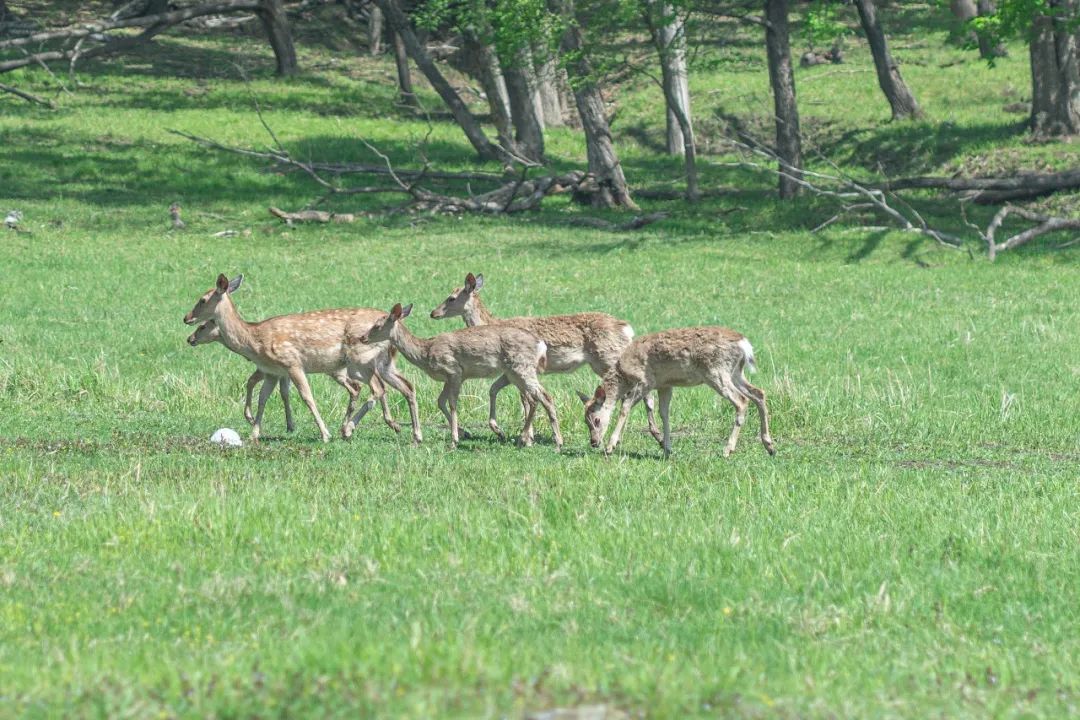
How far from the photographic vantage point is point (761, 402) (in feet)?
42.6

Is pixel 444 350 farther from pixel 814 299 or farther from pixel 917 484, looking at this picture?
pixel 814 299

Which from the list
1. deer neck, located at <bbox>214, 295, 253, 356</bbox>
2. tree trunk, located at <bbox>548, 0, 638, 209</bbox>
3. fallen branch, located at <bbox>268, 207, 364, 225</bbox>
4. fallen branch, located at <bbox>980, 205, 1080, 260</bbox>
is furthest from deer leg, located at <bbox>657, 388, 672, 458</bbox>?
tree trunk, located at <bbox>548, 0, 638, 209</bbox>

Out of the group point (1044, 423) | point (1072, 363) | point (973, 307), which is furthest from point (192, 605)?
point (973, 307)

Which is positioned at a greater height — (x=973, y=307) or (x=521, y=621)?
(x=521, y=621)

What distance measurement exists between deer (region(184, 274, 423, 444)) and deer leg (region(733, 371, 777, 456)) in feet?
9.04

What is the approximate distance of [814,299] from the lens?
2275 cm

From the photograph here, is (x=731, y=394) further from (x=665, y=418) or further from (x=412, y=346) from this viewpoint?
(x=412, y=346)

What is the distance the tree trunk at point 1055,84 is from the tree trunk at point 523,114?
36.4 ft

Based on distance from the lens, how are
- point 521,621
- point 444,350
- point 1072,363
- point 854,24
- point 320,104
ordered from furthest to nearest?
point 854,24, point 320,104, point 1072,363, point 444,350, point 521,621

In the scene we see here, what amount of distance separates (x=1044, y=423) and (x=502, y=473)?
17.8 ft

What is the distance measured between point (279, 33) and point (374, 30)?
23.1 ft

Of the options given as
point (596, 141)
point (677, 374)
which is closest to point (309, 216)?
point (596, 141)

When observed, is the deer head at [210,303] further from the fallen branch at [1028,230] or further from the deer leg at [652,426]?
the fallen branch at [1028,230]

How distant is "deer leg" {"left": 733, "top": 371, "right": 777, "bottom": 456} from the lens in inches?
504
